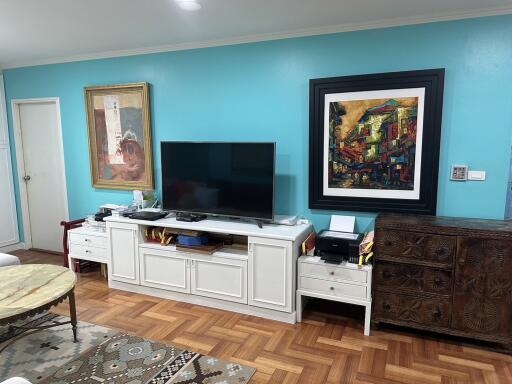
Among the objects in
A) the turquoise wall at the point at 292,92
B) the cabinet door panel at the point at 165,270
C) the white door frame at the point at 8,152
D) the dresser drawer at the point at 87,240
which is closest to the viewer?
the turquoise wall at the point at 292,92

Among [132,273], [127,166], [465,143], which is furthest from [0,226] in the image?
[465,143]

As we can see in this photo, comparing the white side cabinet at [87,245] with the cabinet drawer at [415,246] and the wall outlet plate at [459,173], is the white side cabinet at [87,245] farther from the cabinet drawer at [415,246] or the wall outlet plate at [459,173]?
the wall outlet plate at [459,173]

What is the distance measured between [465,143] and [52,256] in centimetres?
466

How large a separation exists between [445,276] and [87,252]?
3.29m

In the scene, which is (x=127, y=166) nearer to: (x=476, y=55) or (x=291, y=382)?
(x=291, y=382)

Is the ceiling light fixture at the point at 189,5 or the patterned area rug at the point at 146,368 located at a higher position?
the ceiling light fixture at the point at 189,5

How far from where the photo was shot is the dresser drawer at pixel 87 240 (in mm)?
3546

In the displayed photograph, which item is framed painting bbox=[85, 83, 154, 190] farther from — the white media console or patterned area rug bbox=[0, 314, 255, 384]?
patterned area rug bbox=[0, 314, 255, 384]

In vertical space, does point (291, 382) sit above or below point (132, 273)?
below

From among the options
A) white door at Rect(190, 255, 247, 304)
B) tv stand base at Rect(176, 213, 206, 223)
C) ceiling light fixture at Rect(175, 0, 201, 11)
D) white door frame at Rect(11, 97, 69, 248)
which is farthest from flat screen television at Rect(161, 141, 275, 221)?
white door frame at Rect(11, 97, 69, 248)

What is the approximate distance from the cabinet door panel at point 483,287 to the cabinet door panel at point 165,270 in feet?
6.92

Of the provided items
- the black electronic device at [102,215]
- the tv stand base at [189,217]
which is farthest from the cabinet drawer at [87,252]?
the tv stand base at [189,217]

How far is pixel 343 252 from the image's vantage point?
8.69ft

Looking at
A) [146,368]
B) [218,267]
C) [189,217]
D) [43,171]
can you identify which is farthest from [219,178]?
[43,171]
